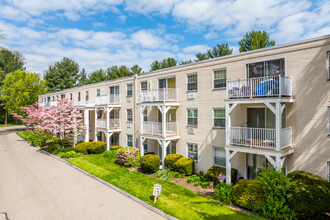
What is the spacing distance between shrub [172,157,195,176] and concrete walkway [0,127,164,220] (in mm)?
4971

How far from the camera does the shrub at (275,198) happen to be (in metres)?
9.18

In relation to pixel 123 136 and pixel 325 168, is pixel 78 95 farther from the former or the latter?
pixel 325 168

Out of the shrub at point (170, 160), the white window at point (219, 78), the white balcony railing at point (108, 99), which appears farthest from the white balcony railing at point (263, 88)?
the white balcony railing at point (108, 99)

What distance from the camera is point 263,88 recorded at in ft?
37.9

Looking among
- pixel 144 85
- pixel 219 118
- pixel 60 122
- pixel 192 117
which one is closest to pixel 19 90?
pixel 60 122

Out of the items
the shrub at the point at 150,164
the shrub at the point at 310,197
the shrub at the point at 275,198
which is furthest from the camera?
the shrub at the point at 150,164

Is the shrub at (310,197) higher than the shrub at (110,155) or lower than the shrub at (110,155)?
higher

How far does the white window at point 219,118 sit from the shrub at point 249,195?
15.5 ft

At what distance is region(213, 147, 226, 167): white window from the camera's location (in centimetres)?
1452

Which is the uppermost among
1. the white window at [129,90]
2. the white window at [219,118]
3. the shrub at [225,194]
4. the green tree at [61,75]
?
the green tree at [61,75]

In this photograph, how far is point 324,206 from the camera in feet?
28.2

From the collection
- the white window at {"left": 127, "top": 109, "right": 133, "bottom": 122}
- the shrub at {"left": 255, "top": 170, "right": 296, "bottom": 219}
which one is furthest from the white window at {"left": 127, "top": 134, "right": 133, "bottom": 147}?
the shrub at {"left": 255, "top": 170, "right": 296, "bottom": 219}

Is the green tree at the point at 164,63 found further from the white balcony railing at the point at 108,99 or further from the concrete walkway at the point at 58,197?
the concrete walkway at the point at 58,197

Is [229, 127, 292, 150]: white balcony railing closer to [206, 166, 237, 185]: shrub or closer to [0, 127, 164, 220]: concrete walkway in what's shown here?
[206, 166, 237, 185]: shrub
